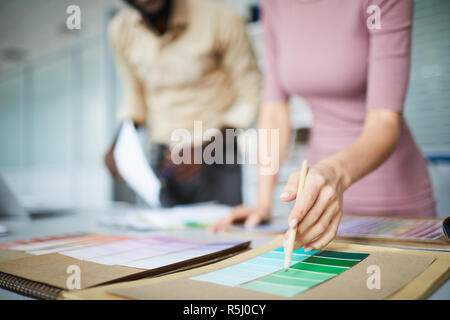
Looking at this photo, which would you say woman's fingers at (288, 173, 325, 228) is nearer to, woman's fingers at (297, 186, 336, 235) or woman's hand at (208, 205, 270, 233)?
woman's fingers at (297, 186, 336, 235)

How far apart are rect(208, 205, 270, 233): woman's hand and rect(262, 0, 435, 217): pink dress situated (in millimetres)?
243

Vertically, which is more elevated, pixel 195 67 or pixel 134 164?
pixel 195 67

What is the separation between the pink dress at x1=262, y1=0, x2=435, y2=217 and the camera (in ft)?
2.74

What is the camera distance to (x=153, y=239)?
67cm

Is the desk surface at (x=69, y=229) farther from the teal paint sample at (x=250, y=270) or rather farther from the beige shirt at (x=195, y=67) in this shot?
the beige shirt at (x=195, y=67)

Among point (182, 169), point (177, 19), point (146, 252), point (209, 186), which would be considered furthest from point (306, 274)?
point (177, 19)

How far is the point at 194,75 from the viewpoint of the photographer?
A: 1428mm

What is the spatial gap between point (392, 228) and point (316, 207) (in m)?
0.31

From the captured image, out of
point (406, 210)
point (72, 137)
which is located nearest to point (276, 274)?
point (406, 210)

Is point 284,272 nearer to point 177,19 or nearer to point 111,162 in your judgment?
point 111,162

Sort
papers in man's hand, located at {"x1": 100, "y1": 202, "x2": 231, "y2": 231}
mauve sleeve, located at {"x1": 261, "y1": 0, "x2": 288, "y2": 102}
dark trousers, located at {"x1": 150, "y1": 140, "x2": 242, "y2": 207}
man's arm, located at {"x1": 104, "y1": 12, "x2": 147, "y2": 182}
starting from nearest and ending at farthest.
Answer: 1. papers in man's hand, located at {"x1": 100, "y1": 202, "x2": 231, "y2": 231}
2. mauve sleeve, located at {"x1": 261, "y1": 0, "x2": 288, "y2": 102}
3. dark trousers, located at {"x1": 150, "y1": 140, "x2": 242, "y2": 207}
4. man's arm, located at {"x1": 104, "y1": 12, "x2": 147, "y2": 182}

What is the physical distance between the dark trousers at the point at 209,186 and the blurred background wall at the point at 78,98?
1.09 meters

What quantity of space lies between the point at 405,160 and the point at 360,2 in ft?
1.39

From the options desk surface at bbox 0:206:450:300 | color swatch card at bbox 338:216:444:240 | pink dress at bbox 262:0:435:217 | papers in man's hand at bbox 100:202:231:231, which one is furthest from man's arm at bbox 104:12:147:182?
color swatch card at bbox 338:216:444:240
